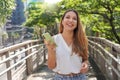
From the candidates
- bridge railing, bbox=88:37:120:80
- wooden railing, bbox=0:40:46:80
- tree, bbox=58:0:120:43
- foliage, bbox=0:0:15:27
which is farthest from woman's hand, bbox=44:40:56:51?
foliage, bbox=0:0:15:27

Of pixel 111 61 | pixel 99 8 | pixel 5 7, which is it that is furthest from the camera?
pixel 5 7

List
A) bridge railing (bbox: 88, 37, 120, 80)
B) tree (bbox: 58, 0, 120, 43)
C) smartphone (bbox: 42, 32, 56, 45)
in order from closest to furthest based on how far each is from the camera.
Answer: smartphone (bbox: 42, 32, 56, 45)
bridge railing (bbox: 88, 37, 120, 80)
tree (bbox: 58, 0, 120, 43)

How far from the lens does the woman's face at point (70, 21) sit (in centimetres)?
386

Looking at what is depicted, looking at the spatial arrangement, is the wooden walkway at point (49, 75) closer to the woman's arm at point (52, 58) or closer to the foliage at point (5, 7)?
the woman's arm at point (52, 58)

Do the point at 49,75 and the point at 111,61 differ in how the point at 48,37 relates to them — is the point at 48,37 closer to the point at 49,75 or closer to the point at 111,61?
the point at 111,61

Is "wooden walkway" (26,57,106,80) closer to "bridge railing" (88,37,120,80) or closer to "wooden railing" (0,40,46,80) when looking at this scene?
"wooden railing" (0,40,46,80)

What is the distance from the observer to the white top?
3.75 meters

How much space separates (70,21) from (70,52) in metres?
0.35

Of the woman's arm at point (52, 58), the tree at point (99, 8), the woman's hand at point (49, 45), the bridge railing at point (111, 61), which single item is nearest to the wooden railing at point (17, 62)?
the bridge railing at point (111, 61)

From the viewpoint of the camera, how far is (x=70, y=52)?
12.3ft

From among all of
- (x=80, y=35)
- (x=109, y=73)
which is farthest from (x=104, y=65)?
(x=80, y=35)

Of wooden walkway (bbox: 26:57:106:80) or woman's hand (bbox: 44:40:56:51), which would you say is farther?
wooden walkway (bbox: 26:57:106:80)

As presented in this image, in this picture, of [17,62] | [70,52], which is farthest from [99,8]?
[70,52]

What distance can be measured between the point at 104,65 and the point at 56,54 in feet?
18.7
